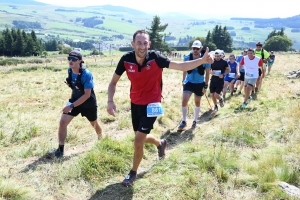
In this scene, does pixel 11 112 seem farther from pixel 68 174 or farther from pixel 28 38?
pixel 28 38

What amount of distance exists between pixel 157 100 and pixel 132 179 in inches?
54.1

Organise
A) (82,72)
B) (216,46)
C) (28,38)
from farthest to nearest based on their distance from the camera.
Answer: (216,46)
(28,38)
(82,72)

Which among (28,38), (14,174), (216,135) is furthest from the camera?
(28,38)

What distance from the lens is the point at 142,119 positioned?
441 cm

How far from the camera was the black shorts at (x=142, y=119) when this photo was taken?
4324mm

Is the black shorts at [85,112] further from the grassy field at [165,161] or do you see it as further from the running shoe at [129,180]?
the running shoe at [129,180]

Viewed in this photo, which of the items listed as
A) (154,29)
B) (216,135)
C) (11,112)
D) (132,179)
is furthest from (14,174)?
(154,29)

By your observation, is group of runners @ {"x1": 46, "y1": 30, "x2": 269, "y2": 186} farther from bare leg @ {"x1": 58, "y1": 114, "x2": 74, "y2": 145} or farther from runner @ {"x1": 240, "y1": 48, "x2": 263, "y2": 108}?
runner @ {"x1": 240, "y1": 48, "x2": 263, "y2": 108}

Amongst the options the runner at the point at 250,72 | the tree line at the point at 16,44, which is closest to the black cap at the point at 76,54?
the runner at the point at 250,72

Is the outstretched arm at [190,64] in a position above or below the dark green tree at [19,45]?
above

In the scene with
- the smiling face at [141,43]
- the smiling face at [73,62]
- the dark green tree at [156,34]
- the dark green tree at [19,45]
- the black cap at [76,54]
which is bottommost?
the dark green tree at [19,45]

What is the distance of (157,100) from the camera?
4477 mm

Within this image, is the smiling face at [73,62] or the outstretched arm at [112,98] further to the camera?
the smiling face at [73,62]

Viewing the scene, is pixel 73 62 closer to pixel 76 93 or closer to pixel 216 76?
pixel 76 93
